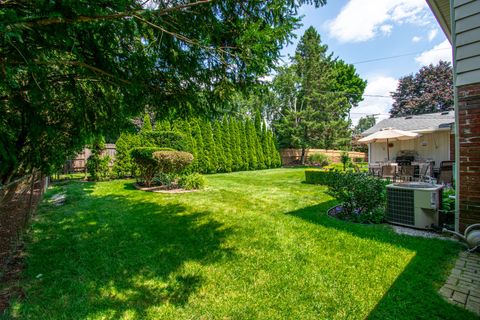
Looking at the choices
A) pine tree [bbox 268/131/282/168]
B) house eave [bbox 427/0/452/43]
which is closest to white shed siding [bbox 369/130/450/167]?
pine tree [bbox 268/131/282/168]

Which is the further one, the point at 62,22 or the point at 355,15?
the point at 355,15

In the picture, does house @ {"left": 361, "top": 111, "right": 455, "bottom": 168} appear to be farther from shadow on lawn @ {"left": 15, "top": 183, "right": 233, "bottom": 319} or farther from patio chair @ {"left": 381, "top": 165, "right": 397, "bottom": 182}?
shadow on lawn @ {"left": 15, "top": 183, "right": 233, "bottom": 319}

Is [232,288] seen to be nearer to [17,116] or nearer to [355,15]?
[17,116]

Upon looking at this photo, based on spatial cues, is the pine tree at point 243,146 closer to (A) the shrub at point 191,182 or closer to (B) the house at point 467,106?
(A) the shrub at point 191,182

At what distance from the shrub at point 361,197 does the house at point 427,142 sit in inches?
355

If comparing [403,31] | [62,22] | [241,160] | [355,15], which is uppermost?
[355,15]

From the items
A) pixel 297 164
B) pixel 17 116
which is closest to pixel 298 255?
pixel 17 116

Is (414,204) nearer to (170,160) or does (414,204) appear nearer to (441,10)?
(441,10)

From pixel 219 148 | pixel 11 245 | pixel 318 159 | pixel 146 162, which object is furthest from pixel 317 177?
pixel 318 159

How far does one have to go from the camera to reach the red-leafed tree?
25.6 metres

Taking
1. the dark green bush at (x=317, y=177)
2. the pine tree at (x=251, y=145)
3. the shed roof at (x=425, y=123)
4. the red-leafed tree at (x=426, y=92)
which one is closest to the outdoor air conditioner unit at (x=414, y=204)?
the dark green bush at (x=317, y=177)

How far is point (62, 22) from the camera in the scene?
5.48 feet

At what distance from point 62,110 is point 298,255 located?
3.78 metres

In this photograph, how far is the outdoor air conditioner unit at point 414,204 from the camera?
3.98m
